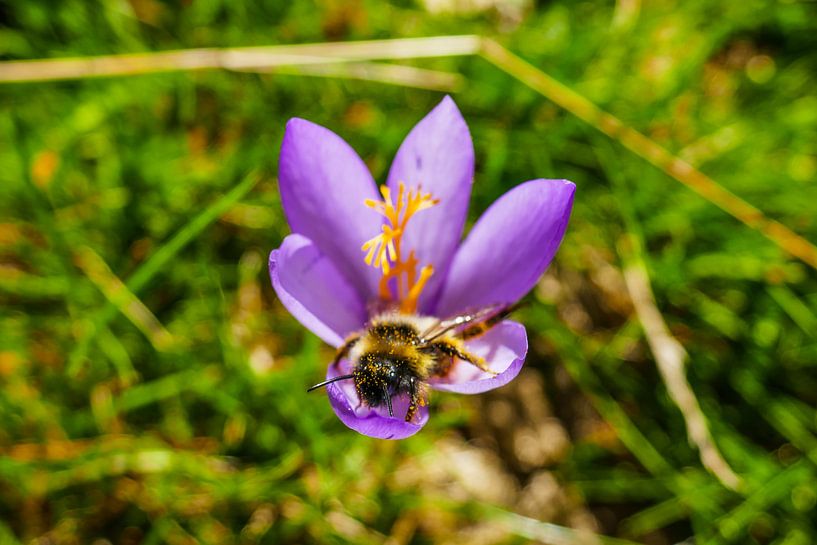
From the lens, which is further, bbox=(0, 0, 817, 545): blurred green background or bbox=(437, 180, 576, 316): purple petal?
bbox=(0, 0, 817, 545): blurred green background

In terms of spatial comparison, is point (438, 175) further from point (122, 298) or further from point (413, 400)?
point (122, 298)

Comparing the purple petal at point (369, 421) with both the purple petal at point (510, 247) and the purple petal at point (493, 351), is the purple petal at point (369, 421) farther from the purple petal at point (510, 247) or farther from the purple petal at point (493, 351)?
the purple petal at point (510, 247)

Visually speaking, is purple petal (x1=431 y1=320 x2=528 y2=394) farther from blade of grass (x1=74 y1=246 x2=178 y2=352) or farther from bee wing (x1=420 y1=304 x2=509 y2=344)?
blade of grass (x1=74 y1=246 x2=178 y2=352)

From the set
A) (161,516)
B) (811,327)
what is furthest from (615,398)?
(161,516)

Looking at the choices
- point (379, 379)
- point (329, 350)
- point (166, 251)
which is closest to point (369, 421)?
point (379, 379)

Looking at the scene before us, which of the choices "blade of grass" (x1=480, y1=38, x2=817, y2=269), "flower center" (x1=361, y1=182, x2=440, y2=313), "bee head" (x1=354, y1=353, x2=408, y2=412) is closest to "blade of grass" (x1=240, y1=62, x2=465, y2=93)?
"blade of grass" (x1=480, y1=38, x2=817, y2=269)

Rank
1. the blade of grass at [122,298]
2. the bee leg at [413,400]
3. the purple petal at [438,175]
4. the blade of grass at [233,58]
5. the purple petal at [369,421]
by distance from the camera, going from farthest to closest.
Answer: the blade of grass at [233,58]
the blade of grass at [122,298]
the purple petal at [438,175]
the bee leg at [413,400]
the purple petal at [369,421]

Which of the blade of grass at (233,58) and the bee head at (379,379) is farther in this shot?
the blade of grass at (233,58)

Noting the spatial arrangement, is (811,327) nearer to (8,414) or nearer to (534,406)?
(534,406)

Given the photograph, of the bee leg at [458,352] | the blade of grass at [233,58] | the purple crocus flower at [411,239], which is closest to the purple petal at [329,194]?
the purple crocus flower at [411,239]
